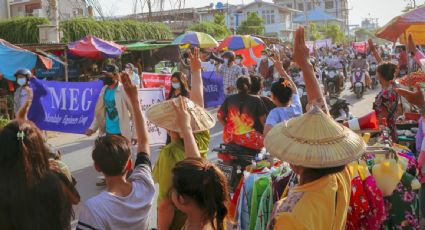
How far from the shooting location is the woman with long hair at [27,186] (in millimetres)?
2211

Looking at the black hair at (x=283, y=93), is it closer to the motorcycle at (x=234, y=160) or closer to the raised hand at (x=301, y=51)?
the motorcycle at (x=234, y=160)

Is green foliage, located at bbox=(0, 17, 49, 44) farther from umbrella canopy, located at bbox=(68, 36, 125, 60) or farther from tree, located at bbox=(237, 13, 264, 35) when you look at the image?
tree, located at bbox=(237, 13, 264, 35)

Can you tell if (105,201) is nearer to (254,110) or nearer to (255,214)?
(255,214)

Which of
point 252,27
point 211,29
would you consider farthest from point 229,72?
point 252,27

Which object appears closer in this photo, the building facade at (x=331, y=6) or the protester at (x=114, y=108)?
the protester at (x=114, y=108)

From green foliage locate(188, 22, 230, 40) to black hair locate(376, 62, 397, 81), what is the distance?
2504 centimetres

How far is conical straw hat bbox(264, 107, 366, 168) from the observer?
233cm

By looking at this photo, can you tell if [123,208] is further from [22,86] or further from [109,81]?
[22,86]

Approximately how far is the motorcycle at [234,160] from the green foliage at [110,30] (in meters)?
15.1

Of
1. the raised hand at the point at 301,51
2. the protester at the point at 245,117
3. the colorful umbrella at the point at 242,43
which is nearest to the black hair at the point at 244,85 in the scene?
the protester at the point at 245,117

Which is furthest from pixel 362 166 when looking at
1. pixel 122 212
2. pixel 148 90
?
pixel 148 90

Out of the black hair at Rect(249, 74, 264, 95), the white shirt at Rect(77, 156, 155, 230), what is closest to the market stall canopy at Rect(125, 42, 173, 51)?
the black hair at Rect(249, 74, 264, 95)

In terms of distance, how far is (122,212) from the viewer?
2666 mm

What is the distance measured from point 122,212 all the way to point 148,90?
206 inches
